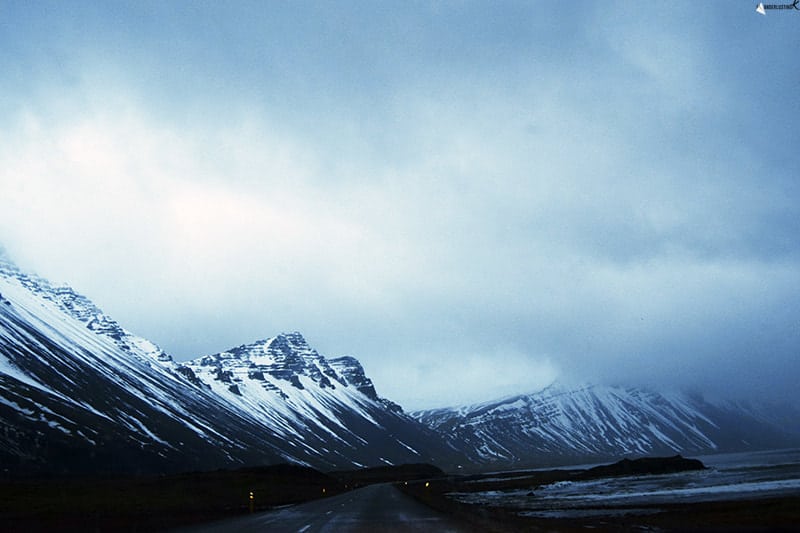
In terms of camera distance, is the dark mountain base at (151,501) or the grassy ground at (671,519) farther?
the dark mountain base at (151,501)

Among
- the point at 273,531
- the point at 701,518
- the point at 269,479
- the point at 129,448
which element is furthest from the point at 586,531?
the point at 129,448

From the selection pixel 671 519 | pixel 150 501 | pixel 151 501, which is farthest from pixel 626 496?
pixel 150 501

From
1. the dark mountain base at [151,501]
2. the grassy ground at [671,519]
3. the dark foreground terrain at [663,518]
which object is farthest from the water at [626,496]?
the dark mountain base at [151,501]

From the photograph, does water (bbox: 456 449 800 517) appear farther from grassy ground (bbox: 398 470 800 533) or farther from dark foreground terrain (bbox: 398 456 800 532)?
grassy ground (bbox: 398 470 800 533)

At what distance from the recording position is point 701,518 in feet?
144

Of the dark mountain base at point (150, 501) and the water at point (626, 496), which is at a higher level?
the water at point (626, 496)

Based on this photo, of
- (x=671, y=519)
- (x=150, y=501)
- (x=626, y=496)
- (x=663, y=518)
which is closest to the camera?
(x=671, y=519)

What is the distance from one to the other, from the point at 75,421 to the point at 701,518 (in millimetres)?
189058

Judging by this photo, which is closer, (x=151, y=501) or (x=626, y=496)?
(x=626, y=496)

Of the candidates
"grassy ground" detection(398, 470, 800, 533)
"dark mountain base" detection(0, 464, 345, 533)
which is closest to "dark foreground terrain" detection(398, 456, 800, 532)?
"grassy ground" detection(398, 470, 800, 533)

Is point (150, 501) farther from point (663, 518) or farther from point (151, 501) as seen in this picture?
point (663, 518)

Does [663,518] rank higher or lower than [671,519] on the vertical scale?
lower

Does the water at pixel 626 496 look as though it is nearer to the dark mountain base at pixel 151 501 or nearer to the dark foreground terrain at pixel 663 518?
the dark foreground terrain at pixel 663 518

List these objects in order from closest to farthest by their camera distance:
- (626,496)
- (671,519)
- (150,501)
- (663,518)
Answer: (671,519), (663,518), (626,496), (150,501)
